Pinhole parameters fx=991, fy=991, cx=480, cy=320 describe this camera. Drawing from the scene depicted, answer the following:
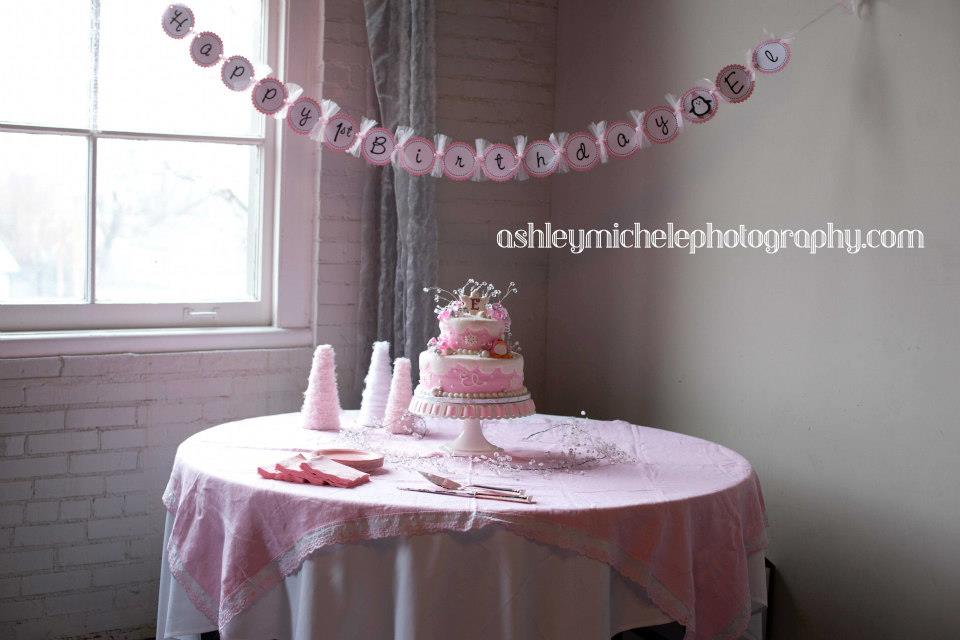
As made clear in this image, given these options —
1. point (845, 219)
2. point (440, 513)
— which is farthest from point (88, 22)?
point (845, 219)

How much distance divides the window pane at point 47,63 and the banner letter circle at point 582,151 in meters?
1.55

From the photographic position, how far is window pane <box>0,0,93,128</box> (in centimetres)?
308

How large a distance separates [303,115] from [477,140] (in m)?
0.54

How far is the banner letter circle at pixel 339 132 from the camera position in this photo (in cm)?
305

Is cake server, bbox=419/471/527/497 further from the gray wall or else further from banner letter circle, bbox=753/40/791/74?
banner letter circle, bbox=753/40/791/74

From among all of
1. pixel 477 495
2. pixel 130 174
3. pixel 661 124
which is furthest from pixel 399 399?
pixel 130 174

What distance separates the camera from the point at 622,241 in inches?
138

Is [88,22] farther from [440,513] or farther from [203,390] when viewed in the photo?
[440,513]

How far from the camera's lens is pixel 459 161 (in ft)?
10.2

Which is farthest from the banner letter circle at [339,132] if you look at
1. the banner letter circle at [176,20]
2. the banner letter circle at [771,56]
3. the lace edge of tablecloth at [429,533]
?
the lace edge of tablecloth at [429,533]

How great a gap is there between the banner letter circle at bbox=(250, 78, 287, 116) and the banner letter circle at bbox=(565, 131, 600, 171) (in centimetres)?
89

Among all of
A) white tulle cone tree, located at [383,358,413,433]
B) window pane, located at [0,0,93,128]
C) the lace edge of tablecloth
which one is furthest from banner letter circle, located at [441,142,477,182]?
the lace edge of tablecloth

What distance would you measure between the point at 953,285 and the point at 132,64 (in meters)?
2.54

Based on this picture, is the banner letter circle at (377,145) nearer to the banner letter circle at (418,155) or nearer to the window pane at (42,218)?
the banner letter circle at (418,155)
